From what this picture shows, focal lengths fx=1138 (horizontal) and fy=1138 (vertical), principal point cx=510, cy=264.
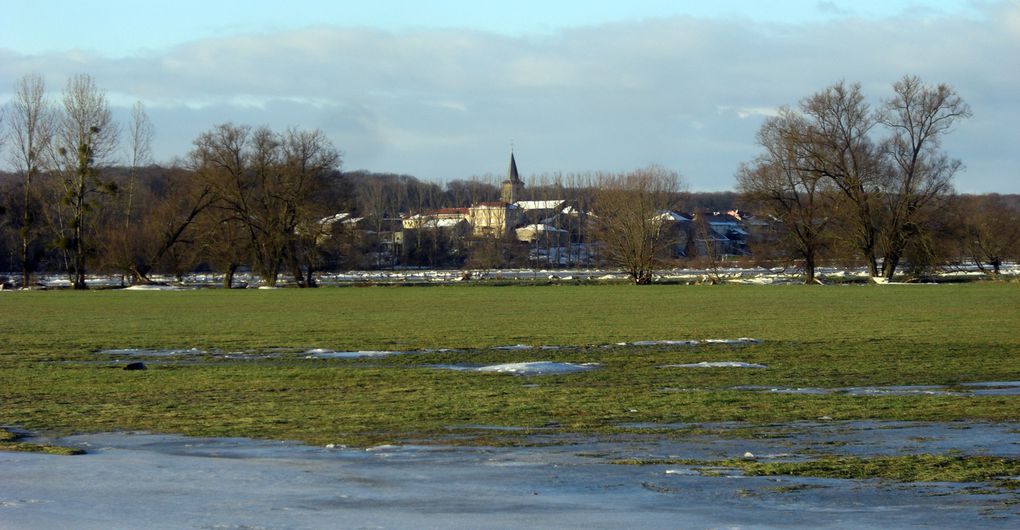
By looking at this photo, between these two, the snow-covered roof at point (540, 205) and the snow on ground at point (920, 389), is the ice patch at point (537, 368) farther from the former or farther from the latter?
the snow-covered roof at point (540, 205)

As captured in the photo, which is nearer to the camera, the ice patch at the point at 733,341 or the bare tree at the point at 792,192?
the ice patch at the point at 733,341

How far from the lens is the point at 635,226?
3329 inches

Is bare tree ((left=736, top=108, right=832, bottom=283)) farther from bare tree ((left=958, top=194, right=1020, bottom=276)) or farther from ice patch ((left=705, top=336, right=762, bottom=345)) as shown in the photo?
ice patch ((left=705, top=336, right=762, bottom=345))

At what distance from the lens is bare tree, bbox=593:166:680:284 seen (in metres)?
83.8

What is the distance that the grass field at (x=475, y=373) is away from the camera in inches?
492

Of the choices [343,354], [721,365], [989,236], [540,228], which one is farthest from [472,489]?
[540,228]

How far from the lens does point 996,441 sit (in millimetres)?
10391

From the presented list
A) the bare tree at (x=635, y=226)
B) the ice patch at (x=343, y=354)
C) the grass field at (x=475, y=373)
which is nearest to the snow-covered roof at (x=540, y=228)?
the bare tree at (x=635, y=226)

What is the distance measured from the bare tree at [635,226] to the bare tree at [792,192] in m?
7.20

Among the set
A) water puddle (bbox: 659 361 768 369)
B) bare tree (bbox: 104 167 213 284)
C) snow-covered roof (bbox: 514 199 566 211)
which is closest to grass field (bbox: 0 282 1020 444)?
water puddle (bbox: 659 361 768 369)

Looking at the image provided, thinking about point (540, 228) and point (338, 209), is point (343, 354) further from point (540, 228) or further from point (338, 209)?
point (540, 228)

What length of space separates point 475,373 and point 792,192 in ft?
229

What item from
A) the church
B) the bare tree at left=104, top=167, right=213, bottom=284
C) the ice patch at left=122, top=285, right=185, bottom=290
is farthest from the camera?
the church

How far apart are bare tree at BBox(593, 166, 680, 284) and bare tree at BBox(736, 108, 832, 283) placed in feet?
23.6
